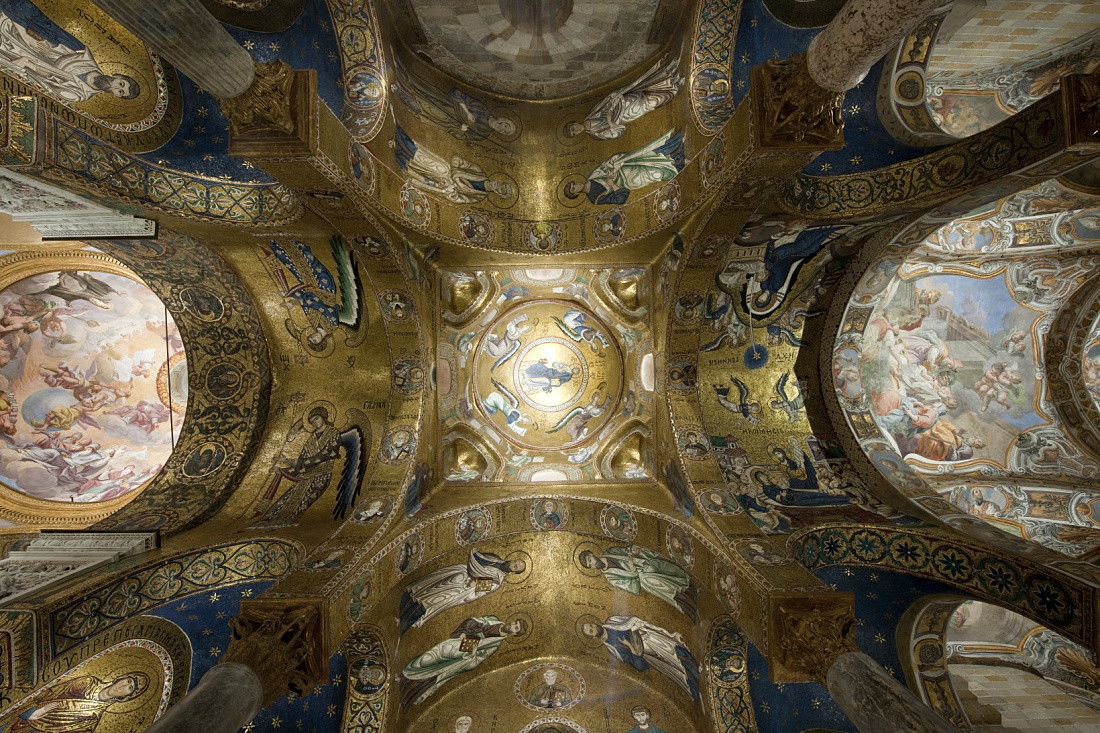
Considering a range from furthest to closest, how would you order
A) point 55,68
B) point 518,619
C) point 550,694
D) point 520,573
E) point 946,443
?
point 946,443
point 518,619
point 520,573
point 550,694
point 55,68

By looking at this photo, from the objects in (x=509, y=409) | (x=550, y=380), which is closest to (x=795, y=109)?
(x=550, y=380)

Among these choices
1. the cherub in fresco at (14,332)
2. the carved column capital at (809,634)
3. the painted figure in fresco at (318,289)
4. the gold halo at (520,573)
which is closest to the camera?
the carved column capital at (809,634)

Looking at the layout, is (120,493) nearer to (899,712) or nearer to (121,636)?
(121,636)

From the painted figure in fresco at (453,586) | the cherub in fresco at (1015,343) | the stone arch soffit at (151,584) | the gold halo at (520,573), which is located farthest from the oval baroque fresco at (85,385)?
the cherub in fresco at (1015,343)

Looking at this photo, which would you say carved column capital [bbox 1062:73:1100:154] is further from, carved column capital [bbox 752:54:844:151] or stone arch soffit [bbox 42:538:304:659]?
stone arch soffit [bbox 42:538:304:659]

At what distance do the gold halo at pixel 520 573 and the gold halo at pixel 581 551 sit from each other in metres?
0.81

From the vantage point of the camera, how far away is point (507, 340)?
10.4 meters

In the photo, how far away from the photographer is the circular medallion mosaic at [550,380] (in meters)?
10.4

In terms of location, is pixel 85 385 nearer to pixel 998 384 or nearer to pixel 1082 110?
pixel 1082 110

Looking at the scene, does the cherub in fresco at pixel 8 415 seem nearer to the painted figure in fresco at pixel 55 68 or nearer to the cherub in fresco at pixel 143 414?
the cherub in fresco at pixel 143 414

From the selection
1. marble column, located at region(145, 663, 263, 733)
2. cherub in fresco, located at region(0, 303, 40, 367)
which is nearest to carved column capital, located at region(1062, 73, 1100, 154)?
marble column, located at region(145, 663, 263, 733)

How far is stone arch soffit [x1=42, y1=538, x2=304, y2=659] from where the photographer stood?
242 inches

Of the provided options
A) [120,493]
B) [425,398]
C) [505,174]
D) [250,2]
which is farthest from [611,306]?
[120,493]

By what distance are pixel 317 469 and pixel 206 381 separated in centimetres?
254
